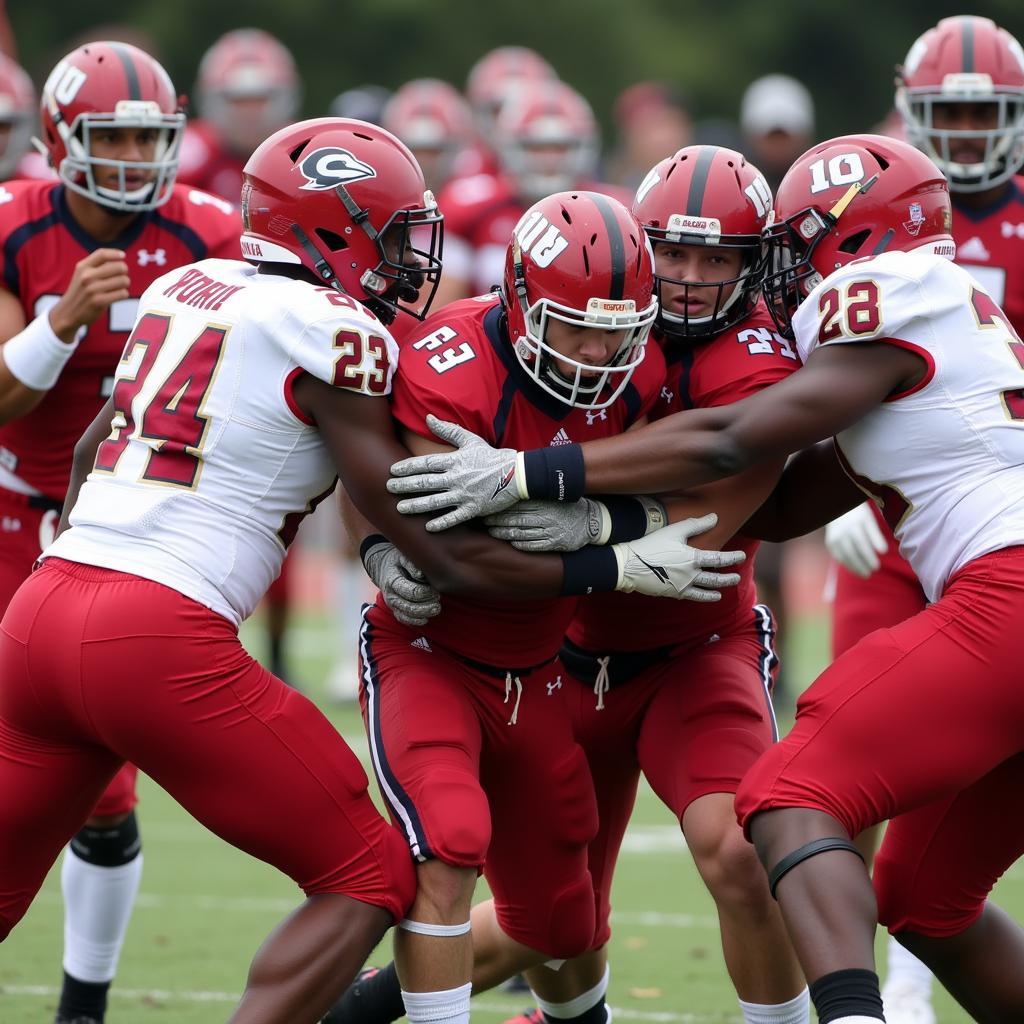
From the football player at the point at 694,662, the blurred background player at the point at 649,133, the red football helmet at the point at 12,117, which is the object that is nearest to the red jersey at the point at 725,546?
the football player at the point at 694,662

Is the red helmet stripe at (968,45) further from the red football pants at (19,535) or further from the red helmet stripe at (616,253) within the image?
the red football pants at (19,535)

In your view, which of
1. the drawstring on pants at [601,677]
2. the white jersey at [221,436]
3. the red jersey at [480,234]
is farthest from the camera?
the red jersey at [480,234]

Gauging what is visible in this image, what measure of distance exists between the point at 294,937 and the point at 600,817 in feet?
3.55

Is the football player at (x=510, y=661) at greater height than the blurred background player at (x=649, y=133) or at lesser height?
greater

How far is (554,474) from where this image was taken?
3.78 m

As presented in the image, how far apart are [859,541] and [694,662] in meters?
0.96

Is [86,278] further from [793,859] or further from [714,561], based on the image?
[793,859]

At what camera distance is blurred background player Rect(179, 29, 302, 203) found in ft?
33.8

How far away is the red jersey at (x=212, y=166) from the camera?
1020 cm

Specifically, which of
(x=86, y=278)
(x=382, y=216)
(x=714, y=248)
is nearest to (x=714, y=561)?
(x=714, y=248)

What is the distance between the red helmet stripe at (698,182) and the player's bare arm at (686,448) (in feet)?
1.87

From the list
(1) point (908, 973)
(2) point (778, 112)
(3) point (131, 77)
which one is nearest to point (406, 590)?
(1) point (908, 973)

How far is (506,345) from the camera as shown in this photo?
3992 millimetres

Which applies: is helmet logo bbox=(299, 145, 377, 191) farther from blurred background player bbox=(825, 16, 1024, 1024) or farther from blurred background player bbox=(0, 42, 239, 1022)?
blurred background player bbox=(825, 16, 1024, 1024)
